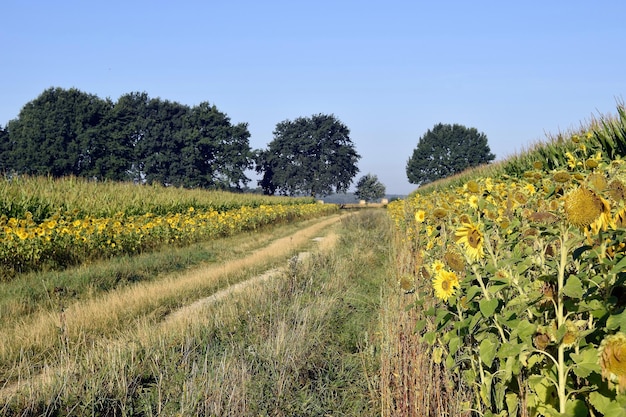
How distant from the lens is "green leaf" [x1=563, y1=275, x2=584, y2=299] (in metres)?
1.48

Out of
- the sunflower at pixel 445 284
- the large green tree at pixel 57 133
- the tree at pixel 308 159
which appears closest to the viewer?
the sunflower at pixel 445 284

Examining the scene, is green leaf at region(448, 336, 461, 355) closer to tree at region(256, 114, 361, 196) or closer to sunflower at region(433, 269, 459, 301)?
sunflower at region(433, 269, 459, 301)

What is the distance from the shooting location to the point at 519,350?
1.60 metres

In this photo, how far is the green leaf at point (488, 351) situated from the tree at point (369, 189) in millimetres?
86372

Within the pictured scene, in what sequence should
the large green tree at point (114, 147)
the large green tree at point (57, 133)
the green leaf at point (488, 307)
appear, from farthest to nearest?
the large green tree at point (114, 147)
the large green tree at point (57, 133)
the green leaf at point (488, 307)

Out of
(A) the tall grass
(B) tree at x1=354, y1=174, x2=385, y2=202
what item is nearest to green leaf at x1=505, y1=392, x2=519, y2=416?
(A) the tall grass

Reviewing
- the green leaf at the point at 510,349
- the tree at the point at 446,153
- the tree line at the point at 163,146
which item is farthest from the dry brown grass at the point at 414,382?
the tree at the point at 446,153

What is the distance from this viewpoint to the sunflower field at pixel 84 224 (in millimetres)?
8461

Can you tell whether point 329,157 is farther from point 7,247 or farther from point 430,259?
point 430,259

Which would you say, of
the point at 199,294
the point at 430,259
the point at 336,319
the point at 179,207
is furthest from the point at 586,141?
the point at 179,207

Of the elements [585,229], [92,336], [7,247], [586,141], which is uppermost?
[586,141]

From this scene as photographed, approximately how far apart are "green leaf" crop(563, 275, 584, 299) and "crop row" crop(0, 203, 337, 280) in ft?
28.0

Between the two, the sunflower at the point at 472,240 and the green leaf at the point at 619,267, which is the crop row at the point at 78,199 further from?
the green leaf at the point at 619,267

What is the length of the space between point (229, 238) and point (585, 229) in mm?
14634
